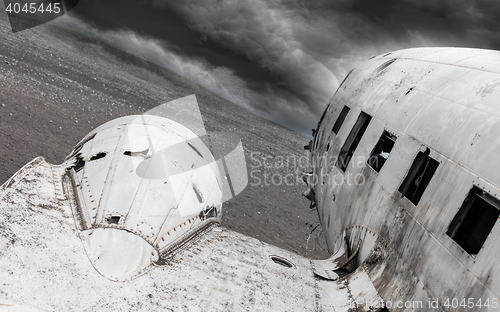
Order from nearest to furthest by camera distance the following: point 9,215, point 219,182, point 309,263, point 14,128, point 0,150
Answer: point 9,215 < point 309,263 < point 219,182 < point 0,150 < point 14,128

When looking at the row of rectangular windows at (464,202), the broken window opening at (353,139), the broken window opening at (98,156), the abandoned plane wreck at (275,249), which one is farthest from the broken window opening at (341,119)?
the broken window opening at (98,156)

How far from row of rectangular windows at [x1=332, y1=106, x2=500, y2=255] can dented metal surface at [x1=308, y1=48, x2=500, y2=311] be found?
0.05 metres

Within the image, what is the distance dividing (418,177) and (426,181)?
167mm

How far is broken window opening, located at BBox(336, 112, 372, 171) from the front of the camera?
267 inches

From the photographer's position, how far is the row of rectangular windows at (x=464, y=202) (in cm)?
336

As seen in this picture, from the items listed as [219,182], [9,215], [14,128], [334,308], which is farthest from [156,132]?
[14,128]

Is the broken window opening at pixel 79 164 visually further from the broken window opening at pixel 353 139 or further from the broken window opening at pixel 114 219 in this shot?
the broken window opening at pixel 353 139

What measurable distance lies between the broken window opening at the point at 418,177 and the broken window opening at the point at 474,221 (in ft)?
2.52

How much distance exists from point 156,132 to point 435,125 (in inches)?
188

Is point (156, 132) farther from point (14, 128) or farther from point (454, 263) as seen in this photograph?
point (14, 128)

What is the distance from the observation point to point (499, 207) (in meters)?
3.12

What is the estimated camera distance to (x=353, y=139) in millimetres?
6934

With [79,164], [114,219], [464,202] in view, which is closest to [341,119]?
[464,202]

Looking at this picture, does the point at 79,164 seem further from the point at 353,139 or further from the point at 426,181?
the point at 426,181
